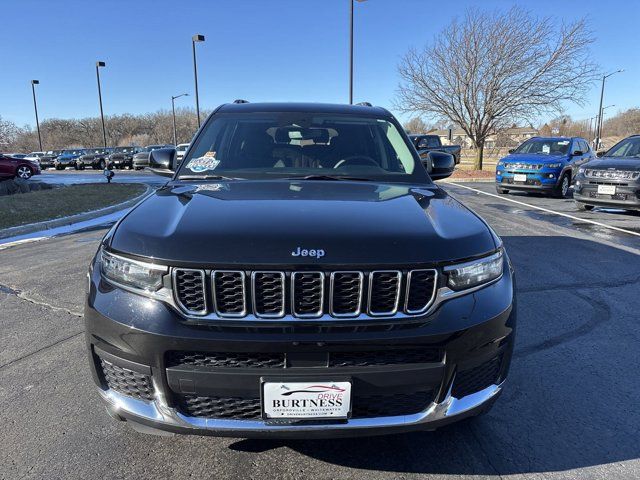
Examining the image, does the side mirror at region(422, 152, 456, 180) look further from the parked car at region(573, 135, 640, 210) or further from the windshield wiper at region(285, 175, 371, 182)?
the parked car at region(573, 135, 640, 210)

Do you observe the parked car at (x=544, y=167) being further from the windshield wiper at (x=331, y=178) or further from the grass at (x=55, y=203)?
the windshield wiper at (x=331, y=178)

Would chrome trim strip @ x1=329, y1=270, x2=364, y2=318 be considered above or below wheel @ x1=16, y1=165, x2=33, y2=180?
above

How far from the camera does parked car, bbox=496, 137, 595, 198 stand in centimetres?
1310

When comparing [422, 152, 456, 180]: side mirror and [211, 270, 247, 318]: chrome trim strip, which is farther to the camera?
[422, 152, 456, 180]: side mirror

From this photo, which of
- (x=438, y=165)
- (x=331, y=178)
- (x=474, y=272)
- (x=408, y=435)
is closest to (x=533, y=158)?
(x=438, y=165)

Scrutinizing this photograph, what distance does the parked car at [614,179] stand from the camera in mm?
9273

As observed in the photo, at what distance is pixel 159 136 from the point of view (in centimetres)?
8769

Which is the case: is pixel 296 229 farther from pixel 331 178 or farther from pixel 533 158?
pixel 533 158

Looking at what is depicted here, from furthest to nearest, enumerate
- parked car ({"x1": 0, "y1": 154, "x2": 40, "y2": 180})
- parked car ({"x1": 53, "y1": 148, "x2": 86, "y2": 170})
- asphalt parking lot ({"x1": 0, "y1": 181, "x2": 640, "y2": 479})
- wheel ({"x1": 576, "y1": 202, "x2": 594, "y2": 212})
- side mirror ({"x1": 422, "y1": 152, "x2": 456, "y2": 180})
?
1. parked car ({"x1": 53, "y1": 148, "x2": 86, "y2": 170})
2. parked car ({"x1": 0, "y1": 154, "x2": 40, "y2": 180})
3. wheel ({"x1": 576, "y1": 202, "x2": 594, "y2": 212})
4. side mirror ({"x1": 422, "y1": 152, "x2": 456, "y2": 180})
5. asphalt parking lot ({"x1": 0, "y1": 181, "x2": 640, "y2": 479})

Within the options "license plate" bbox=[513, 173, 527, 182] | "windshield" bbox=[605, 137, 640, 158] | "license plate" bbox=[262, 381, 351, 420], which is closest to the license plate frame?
"license plate" bbox=[262, 381, 351, 420]

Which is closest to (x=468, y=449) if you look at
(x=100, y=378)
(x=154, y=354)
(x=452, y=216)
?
(x=452, y=216)

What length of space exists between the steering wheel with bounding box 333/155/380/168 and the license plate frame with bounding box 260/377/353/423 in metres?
1.86

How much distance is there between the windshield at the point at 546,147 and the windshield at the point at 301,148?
12133 millimetres

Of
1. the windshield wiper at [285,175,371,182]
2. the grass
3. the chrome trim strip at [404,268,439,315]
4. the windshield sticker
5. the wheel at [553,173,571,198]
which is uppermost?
the windshield sticker
